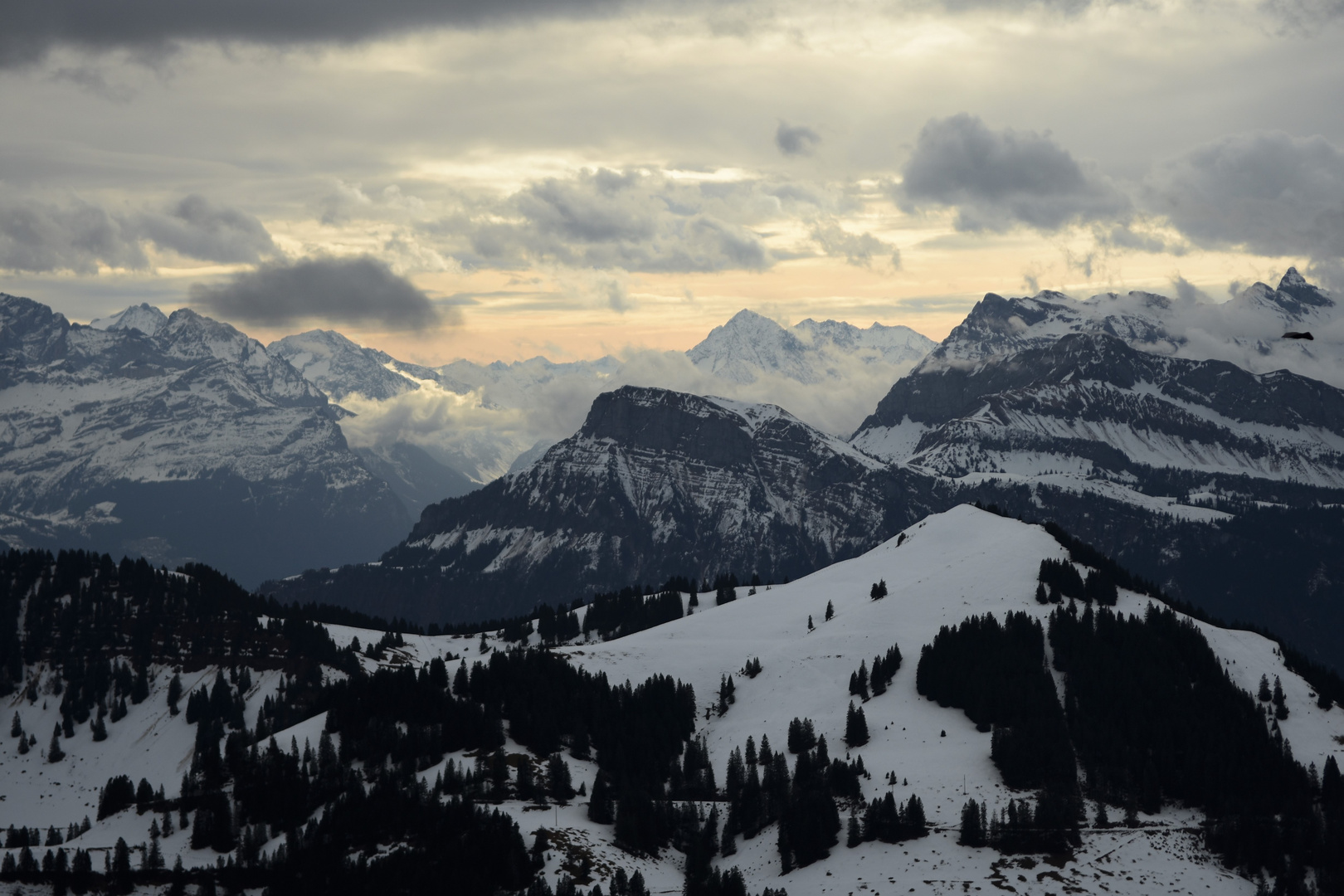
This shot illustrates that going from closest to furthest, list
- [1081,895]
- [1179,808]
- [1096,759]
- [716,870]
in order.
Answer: [1081,895] < [716,870] < [1179,808] < [1096,759]

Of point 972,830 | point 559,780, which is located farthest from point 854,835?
point 559,780

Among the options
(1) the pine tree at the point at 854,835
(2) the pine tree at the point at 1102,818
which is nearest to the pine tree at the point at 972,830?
(1) the pine tree at the point at 854,835

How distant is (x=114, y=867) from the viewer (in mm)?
159125

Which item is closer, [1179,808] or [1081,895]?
[1081,895]

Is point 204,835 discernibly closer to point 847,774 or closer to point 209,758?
point 209,758

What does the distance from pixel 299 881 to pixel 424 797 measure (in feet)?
75.1

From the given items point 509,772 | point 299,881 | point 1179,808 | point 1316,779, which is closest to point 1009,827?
point 1179,808

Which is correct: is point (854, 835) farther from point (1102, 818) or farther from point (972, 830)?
point (1102, 818)

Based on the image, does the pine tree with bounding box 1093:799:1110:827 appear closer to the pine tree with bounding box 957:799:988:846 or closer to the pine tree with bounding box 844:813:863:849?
the pine tree with bounding box 957:799:988:846

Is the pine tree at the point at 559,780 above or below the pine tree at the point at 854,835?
above

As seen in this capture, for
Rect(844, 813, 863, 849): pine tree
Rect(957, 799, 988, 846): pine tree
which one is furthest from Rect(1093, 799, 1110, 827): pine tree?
Rect(844, 813, 863, 849): pine tree

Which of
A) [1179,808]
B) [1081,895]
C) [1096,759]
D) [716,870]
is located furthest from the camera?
[1096,759]

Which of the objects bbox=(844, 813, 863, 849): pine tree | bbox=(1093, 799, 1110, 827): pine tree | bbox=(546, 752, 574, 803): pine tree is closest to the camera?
bbox=(844, 813, 863, 849): pine tree

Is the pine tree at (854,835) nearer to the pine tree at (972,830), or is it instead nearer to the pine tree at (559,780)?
the pine tree at (972,830)
